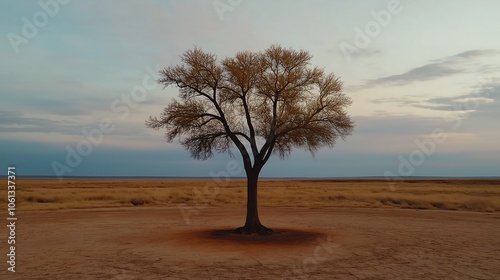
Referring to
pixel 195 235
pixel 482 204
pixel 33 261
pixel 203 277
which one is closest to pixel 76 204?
pixel 195 235

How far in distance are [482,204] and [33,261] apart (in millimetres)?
37892

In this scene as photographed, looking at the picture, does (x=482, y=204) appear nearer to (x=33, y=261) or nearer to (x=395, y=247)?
(x=395, y=247)

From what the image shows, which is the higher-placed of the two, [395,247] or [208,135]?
[208,135]

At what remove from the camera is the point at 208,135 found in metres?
21.8
